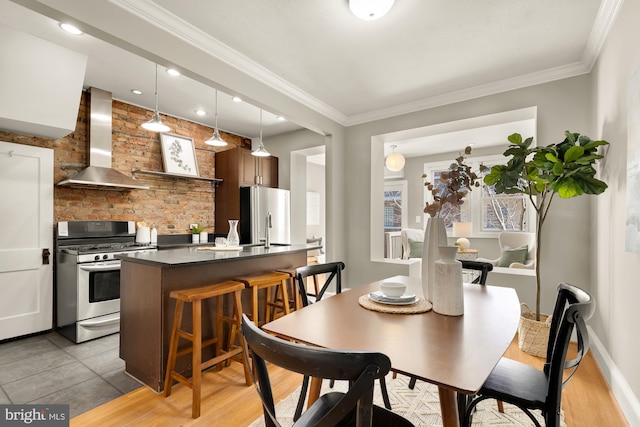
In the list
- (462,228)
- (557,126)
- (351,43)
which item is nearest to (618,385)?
(557,126)

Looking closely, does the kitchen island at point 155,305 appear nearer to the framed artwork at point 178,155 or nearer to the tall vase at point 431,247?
the tall vase at point 431,247

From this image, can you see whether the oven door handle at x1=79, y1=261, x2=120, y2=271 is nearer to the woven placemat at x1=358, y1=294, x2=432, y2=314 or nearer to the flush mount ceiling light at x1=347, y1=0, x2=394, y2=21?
the woven placemat at x1=358, y1=294, x2=432, y2=314

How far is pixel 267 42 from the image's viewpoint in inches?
99.9

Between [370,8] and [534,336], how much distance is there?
2.88 metres

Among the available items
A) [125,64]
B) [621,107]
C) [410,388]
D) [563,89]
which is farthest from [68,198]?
[563,89]

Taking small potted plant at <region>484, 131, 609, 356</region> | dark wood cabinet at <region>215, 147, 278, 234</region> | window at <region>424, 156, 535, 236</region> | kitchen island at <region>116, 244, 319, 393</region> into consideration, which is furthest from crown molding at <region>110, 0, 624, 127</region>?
window at <region>424, 156, 535, 236</region>

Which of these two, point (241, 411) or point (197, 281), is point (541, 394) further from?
point (197, 281)

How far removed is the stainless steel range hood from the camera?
349 cm

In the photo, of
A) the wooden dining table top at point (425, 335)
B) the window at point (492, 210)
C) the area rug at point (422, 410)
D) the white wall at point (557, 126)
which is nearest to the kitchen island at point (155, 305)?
the area rug at point (422, 410)

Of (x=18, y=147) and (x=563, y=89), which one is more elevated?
(x=563, y=89)

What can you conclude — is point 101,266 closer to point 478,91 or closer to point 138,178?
point 138,178

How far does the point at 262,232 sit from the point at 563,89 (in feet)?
13.0

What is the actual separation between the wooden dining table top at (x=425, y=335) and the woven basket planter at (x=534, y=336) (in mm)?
1495

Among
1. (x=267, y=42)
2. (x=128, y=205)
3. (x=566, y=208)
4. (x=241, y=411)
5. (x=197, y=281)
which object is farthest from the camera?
(x=128, y=205)
